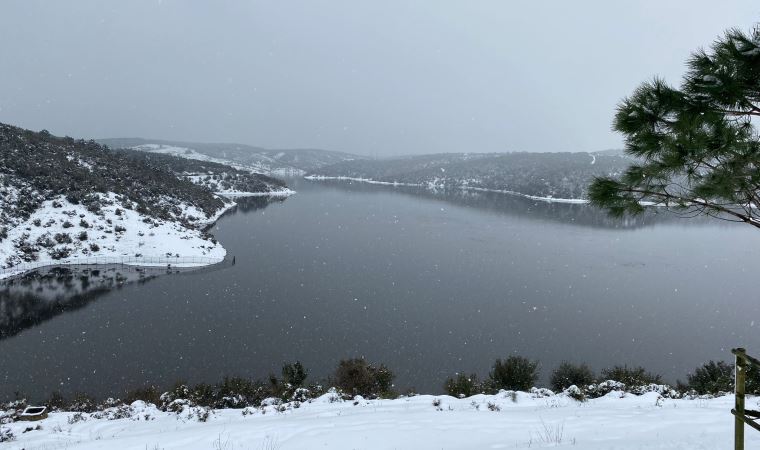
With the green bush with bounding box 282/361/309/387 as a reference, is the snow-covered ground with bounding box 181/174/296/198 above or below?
above

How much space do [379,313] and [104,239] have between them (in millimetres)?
35881

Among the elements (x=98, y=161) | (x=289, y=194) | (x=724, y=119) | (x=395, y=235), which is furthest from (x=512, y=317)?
(x=289, y=194)

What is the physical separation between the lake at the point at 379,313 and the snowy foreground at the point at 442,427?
8.09 m

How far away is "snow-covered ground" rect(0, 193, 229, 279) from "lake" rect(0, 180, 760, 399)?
3530 mm

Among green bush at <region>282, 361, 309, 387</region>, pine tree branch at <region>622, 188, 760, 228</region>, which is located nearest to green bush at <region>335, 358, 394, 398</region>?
green bush at <region>282, 361, 309, 387</region>

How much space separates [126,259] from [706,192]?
1973 inches

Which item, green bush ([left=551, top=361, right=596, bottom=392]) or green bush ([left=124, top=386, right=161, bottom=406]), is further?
green bush ([left=551, top=361, right=596, bottom=392])

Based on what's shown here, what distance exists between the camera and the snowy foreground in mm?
6992

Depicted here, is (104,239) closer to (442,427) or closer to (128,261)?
(128,261)

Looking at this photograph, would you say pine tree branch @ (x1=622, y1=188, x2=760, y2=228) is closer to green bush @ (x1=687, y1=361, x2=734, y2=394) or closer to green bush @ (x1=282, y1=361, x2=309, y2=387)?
green bush @ (x1=687, y1=361, x2=734, y2=394)

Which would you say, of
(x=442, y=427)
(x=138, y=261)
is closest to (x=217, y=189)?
(x=138, y=261)

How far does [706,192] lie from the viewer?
18.2 feet

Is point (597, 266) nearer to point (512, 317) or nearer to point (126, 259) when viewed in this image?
point (512, 317)

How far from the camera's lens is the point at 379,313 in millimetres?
30250
